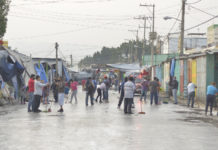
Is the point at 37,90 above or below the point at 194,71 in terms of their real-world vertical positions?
below

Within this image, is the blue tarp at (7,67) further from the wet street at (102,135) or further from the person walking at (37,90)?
the wet street at (102,135)

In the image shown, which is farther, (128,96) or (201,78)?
(201,78)

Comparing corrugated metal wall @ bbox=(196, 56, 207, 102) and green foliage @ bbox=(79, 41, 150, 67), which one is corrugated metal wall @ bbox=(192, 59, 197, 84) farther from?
green foliage @ bbox=(79, 41, 150, 67)

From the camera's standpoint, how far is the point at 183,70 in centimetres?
3609

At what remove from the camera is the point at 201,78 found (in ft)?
95.7

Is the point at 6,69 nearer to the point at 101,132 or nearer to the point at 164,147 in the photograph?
the point at 101,132

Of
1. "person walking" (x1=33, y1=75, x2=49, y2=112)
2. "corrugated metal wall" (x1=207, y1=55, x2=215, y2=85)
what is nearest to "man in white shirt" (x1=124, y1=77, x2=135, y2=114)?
"person walking" (x1=33, y1=75, x2=49, y2=112)

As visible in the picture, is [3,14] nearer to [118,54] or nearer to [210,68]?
[210,68]

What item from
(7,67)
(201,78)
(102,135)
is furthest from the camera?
(201,78)

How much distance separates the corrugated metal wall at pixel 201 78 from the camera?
2822 cm

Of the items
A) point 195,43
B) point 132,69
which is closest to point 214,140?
point 132,69

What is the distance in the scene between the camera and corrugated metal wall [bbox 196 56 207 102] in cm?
2822

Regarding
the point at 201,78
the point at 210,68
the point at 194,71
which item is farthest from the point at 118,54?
the point at 210,68

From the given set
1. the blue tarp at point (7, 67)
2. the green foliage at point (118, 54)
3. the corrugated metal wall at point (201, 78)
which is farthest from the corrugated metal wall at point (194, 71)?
the green foliage at point (118, 54)
